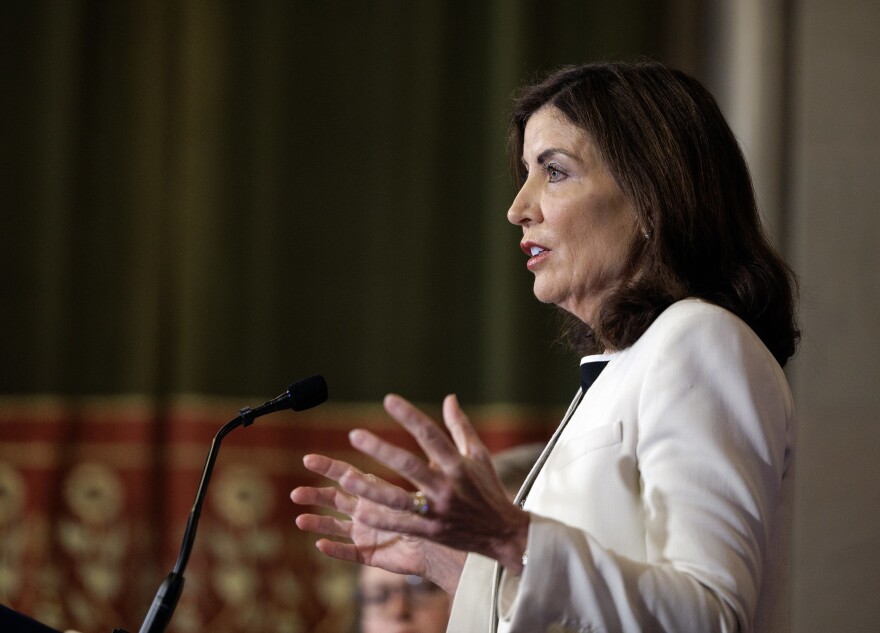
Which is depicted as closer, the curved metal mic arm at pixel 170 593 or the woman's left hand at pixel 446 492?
the woman's left hand at pixel 446 492

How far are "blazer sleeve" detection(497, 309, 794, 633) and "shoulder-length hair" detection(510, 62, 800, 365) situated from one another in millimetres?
175

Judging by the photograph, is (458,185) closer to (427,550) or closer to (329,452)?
(329,452)

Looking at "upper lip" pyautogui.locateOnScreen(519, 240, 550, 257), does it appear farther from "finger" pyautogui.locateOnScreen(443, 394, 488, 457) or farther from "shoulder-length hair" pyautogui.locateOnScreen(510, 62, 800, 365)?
"finger" pyautogui.locateOnScreen(443, 394, 488, 457)

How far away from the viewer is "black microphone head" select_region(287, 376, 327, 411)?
1.59m

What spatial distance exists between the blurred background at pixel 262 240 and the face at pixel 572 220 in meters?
1.80

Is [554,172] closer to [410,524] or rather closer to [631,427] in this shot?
[631,427]

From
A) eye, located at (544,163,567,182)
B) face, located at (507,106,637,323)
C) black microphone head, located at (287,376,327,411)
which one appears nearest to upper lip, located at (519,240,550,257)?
face, located at (507,106,637,323)

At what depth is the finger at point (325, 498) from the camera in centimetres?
158

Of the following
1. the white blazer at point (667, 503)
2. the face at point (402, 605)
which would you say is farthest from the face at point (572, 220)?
the face at point (402, 605)

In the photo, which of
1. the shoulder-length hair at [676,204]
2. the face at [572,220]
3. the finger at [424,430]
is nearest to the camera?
the finger at [424,430]

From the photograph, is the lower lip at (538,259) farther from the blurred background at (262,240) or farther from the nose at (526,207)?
the blurred background at (262,240)

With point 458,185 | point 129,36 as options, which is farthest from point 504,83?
point 129,36

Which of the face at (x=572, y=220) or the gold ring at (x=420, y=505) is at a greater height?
the face at (x=572, y=220)

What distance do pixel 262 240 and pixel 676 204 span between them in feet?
7.69
